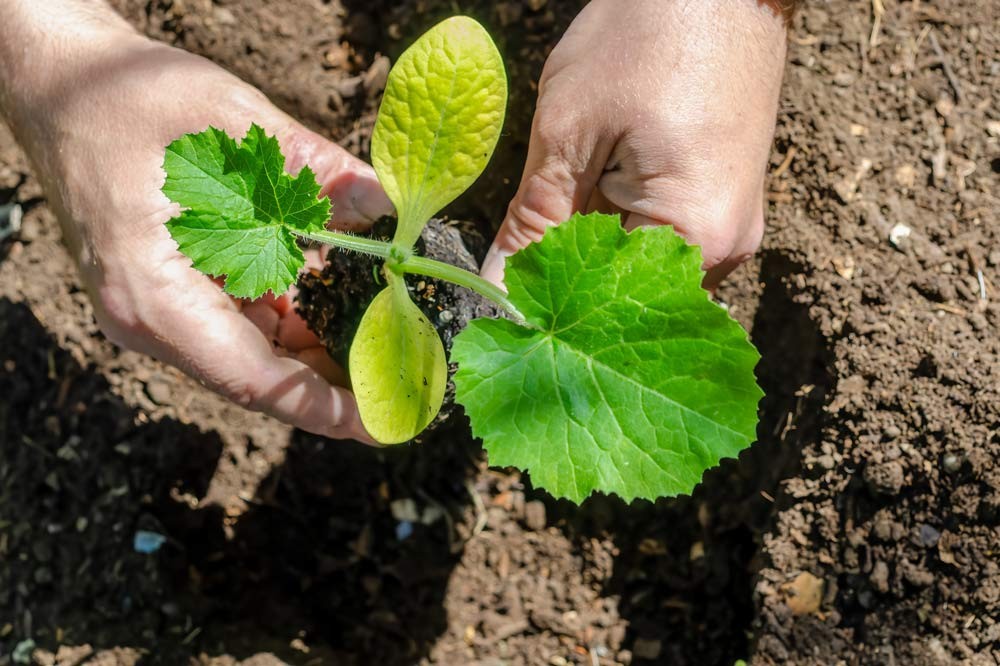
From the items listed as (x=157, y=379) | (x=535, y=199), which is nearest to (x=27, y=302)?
(x=157, y=379)

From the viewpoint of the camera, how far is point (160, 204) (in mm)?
2062

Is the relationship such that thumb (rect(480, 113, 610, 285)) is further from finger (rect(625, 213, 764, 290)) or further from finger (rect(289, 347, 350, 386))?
finger (rect(289, 347, 350, 386))

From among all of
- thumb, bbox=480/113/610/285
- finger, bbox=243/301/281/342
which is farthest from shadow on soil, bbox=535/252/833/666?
finger, bbox=243/301/281/342

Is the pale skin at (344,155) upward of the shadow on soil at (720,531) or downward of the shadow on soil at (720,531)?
upward

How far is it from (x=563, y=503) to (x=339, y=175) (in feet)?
3.84

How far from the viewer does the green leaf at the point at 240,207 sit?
1533 mm

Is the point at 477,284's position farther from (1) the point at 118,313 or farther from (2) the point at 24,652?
(2) the point at 24,652

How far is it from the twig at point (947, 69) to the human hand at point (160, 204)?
1547 mm

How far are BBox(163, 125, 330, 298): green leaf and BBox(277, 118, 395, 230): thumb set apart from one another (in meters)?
0.52

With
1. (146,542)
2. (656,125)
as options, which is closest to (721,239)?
(656,125)

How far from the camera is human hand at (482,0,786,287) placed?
1906 millimetres

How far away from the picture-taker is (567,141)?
76.0 inches

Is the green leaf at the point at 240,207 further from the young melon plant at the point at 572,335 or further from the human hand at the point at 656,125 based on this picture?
the human hand at the point at 656,125

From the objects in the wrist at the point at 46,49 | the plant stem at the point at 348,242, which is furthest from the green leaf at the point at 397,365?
the wrist at the point at 46,49
